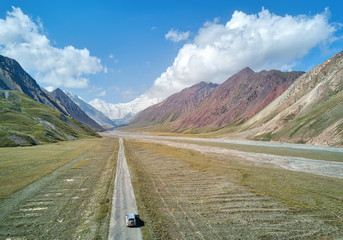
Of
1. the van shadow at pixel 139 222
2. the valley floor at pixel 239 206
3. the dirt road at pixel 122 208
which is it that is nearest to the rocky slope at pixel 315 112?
the valley floor at pixel 239 206

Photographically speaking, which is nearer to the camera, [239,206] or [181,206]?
[181,206]

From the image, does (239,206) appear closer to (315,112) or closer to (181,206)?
Answer: (181,206)

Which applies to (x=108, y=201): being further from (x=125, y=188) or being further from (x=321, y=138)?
(x=321, y=138)

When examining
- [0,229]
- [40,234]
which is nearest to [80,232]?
[40,234]

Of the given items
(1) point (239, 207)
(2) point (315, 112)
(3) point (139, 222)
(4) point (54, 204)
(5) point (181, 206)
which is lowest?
(1) point (239, 207)

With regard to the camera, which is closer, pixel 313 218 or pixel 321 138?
pixel 313 218

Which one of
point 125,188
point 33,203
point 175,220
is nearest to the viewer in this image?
point 175,220

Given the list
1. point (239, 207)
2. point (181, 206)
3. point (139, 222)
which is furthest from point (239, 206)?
point (139, 222)
